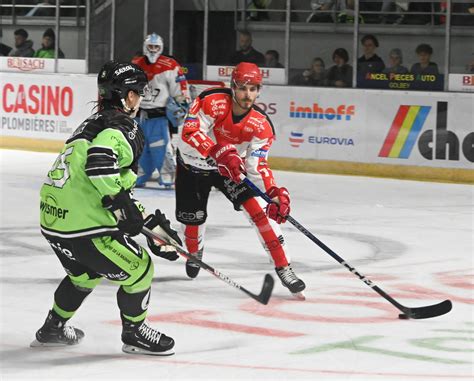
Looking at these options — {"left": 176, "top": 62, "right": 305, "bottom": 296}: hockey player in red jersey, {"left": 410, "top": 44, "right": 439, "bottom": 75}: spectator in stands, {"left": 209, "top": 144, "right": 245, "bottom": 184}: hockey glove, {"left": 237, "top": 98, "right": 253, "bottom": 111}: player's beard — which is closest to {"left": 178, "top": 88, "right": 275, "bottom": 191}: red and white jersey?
{"left": 176, "top": 62, "right": 305, "bottom": 296}: hockey player in red jersey

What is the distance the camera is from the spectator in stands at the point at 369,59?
11469 mm

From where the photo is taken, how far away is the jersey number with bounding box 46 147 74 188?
164 inches

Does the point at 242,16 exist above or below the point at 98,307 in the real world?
above

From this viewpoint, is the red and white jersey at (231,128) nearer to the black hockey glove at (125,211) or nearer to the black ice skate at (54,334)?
the black ice skate at (54,334)

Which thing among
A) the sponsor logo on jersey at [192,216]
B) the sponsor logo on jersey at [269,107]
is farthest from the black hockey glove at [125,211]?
the sponsor logo on jersey at [269,107]

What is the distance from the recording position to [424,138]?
1087 centimetres

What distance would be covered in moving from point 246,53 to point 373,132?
6.12 feet

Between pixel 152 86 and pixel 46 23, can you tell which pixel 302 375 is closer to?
pixel 152 86

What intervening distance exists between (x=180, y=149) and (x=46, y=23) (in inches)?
305

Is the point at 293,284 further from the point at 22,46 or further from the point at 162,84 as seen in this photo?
the point at 22,46

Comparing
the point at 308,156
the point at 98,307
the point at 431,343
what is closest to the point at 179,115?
the point at 308,156

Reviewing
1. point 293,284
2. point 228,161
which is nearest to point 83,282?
point 228,161

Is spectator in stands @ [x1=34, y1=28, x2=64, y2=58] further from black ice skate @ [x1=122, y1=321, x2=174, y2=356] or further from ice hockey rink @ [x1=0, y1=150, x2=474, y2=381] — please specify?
black ice skate @ [x1=122, y1=321, x2=174, y2=356]

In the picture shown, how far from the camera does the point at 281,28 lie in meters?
12.1
